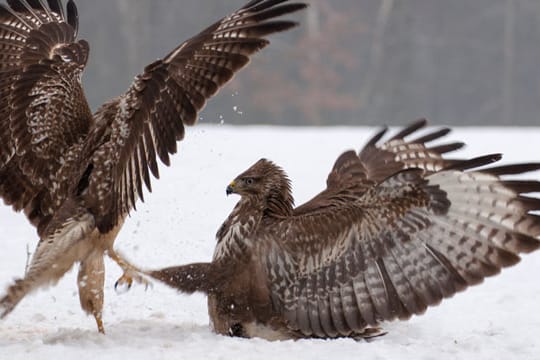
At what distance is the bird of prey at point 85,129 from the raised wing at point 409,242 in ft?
3.14

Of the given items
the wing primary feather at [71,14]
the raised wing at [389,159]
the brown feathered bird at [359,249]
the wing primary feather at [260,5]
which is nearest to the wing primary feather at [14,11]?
the wing primary feather at [71,14]

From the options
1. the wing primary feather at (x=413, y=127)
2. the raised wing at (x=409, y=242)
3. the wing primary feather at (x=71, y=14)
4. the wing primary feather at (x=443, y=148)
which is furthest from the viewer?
the wing primary feather at (x=71, y=14)

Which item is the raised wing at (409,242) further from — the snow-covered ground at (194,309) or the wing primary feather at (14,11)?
the wing primary feather at (14,11)

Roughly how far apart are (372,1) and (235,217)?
3193 cm

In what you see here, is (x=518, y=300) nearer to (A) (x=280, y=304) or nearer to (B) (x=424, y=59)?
(A) (x=280, y=304)

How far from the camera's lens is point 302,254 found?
242 inches

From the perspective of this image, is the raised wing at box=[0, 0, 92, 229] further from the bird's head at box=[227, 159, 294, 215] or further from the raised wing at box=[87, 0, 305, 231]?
the bird's head at box=[227, 159, 294, 215]

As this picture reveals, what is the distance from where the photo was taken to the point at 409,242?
235 inches

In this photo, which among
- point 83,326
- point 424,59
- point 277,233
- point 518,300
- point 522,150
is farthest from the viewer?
point 424,59

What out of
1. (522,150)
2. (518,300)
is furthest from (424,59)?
(518,300)

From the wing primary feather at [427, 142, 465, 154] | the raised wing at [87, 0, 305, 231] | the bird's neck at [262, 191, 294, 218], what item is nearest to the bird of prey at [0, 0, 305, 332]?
the raised wing at [87, 0, 305, 231]

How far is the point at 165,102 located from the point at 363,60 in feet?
101

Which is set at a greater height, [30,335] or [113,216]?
[113,216]

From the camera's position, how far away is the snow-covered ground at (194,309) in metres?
5.71
